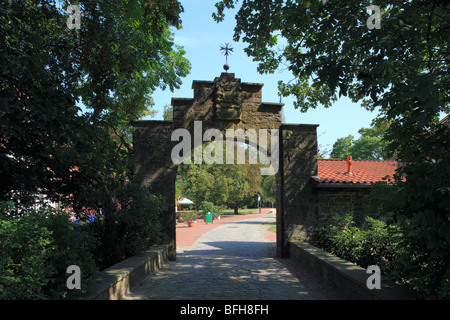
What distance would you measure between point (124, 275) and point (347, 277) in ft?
12.6

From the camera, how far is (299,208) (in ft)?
34.6

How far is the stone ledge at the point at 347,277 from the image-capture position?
14.3 feet

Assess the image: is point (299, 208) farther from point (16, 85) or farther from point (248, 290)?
point (16, 85)

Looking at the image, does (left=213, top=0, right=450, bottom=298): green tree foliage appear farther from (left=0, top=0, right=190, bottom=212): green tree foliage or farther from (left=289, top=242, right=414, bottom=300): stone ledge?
(left=0, top=0, right=190, bottom=212): green tree foliage

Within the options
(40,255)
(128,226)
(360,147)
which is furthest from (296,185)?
(360,147)

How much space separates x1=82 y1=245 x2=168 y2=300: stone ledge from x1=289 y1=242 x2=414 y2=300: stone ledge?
379 centimetres

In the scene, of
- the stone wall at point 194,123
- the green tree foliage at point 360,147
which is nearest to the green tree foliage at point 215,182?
the green tree foliage at point 360,147

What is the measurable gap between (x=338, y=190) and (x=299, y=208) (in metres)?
1.44

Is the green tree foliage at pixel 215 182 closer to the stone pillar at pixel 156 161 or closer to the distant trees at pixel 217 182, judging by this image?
the distant trees at pixel 217 182

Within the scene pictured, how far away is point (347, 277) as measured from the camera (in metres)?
5.45

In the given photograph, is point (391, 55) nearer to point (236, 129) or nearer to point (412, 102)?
point (412, 102)

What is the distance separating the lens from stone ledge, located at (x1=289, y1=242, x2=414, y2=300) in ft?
14.3

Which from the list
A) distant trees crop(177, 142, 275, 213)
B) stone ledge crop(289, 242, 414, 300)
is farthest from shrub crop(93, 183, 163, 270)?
distant trees crop(177, 142, 275, 213)
